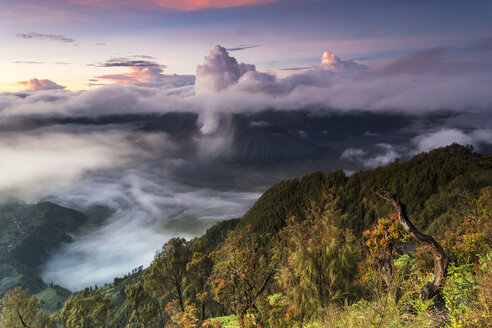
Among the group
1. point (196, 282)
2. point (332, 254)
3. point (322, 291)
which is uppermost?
point (332, 254)

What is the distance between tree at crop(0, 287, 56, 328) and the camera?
4484cm

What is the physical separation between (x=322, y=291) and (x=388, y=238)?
7254 millimetres

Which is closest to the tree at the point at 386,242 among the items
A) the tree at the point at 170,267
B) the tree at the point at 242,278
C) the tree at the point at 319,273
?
the tree at the point at 319,273

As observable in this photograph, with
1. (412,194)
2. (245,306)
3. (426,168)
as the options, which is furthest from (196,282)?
(426,168)

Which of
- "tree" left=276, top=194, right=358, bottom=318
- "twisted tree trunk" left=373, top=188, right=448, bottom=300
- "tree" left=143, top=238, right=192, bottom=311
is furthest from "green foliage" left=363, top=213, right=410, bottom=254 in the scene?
"tree" left=143, top=238, right=192, bottom=311

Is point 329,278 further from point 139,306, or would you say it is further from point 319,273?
point 139,306

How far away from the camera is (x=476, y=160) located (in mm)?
101438

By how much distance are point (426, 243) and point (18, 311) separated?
60.9 meters

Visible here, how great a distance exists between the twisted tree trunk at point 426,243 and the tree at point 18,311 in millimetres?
59836

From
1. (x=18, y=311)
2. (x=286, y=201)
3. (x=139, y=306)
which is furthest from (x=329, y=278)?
(x=286, y=201)

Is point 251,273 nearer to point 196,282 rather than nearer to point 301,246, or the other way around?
point 301,246

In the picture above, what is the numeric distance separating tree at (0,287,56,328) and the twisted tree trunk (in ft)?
196

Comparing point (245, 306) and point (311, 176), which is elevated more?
point (245, 306)

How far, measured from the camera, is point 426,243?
11.6 m
